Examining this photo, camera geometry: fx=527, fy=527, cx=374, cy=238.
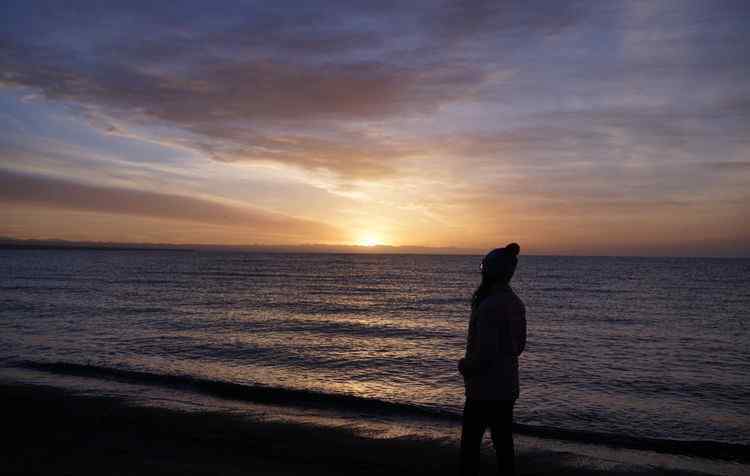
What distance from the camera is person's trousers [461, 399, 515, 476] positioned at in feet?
16.5

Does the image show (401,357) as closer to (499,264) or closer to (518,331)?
(518,331)

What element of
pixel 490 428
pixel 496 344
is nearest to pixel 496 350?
pixel 496 344

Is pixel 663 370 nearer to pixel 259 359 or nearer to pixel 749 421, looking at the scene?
pixel 749 421

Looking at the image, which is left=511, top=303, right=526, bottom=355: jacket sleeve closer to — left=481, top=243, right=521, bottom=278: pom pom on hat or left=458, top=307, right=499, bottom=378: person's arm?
left=458, top=307, right=499, bottom=378: person's arm

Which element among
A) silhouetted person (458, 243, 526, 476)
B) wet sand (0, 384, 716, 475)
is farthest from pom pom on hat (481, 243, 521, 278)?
wet sand (0, 384, 716, 475)

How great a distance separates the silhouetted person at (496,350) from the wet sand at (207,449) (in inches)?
101

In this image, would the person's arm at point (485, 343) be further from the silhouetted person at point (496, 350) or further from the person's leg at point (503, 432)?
the person's leg at point (503, 432)

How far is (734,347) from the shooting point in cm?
2142

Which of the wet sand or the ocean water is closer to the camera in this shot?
the wet sand

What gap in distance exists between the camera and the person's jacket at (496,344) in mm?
4883

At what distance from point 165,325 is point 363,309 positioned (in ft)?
46.1

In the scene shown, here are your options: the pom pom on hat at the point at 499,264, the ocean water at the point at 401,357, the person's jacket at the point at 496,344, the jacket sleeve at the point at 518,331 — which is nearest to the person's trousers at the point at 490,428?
the person's jacket at the point at 496,344

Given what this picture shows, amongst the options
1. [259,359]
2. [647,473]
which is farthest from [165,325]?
[647,473]

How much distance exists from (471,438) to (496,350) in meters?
1.00
